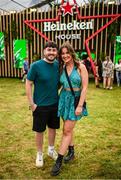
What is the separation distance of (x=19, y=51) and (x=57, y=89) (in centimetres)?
1210

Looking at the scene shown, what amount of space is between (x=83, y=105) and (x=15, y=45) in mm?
12479

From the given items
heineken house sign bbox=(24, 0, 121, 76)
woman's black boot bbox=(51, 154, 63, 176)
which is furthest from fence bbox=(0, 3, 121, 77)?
woman's black boot bbox=(51, 154, 63, 176)

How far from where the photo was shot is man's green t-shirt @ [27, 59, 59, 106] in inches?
157

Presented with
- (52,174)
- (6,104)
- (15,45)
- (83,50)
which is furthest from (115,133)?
(15,45)

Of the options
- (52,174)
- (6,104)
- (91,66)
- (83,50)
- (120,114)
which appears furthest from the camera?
(83,50)

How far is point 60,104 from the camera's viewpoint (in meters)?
4.08

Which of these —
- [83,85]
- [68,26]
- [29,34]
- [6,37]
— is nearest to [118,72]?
[68,26]

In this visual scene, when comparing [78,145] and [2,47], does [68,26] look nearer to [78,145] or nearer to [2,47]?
[2,47]

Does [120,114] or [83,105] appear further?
[120,114]

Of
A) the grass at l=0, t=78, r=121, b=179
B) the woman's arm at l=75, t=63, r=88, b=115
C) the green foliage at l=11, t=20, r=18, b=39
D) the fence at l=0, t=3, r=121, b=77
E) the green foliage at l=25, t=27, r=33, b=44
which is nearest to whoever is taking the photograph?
the woman's arm at l=75, t=63, r=88, b=115

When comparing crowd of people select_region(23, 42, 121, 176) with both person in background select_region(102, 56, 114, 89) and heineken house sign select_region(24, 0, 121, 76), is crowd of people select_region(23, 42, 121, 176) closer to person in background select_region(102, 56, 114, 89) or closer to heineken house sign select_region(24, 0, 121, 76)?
person in background select_region(102, 56, 114, 89)

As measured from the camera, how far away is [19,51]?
1589cm

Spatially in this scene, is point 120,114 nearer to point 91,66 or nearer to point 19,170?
point 19,170

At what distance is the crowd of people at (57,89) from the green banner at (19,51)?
11.8 metres
